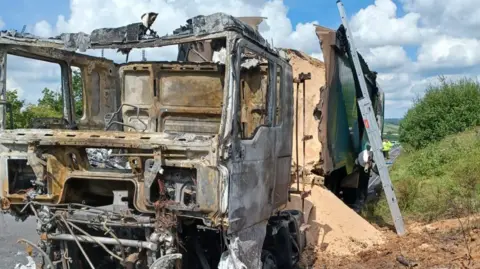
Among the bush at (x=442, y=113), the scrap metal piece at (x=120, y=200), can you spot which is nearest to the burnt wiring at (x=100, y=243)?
the scrap metal piece at (x=120, y=200)

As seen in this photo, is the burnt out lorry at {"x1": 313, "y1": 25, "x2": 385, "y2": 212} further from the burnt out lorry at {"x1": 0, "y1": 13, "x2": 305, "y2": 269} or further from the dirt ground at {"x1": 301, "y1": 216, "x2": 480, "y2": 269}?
the burnt out lorry at {"x1": 0, "y1": 13, "x2": 305, "y2": 269}

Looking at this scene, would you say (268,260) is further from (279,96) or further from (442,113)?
(442,113)

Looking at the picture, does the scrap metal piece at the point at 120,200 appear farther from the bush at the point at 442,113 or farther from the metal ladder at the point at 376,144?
the bush at the point at 442,113

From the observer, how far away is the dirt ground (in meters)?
6.56

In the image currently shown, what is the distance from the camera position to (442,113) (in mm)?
22234

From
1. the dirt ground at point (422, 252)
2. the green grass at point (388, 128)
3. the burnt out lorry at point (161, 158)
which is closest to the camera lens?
the burnt out lorry at point (161, 158)

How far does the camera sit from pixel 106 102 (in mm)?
5895

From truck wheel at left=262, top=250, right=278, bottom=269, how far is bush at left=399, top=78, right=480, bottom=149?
17.1 metres

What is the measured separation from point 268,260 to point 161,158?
1954mm

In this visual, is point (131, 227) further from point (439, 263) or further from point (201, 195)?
point (439, 263)

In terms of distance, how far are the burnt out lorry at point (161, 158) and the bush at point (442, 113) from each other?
17373 millimetres

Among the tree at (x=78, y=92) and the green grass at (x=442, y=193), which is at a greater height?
the tree at (x=78, y=92)

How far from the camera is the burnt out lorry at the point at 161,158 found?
4035mm

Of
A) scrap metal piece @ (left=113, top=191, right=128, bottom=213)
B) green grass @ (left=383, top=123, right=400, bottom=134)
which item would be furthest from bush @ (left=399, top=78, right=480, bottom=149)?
scrap metal piece @ (left=113, top=191, right=128, bottom=213)
